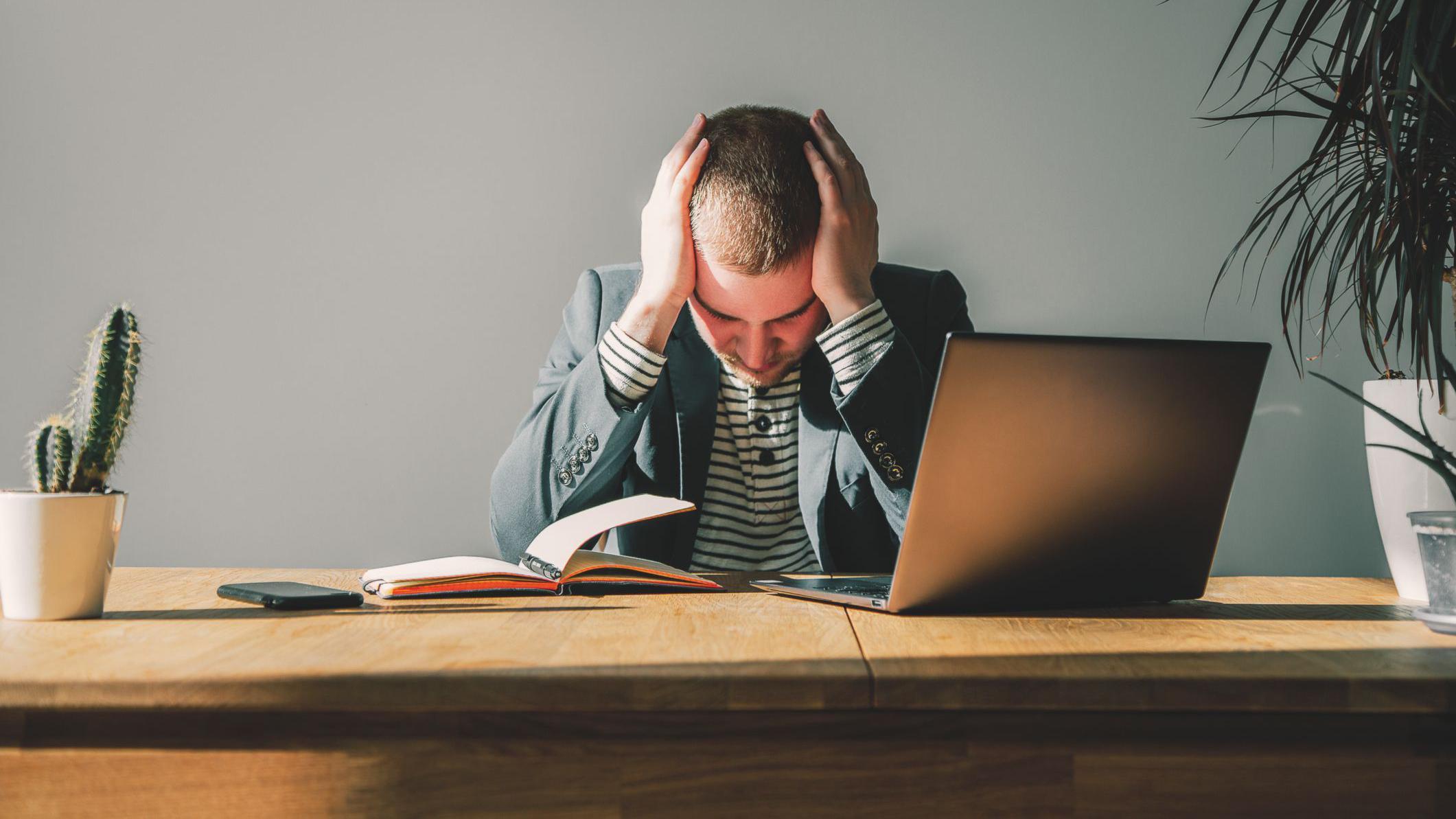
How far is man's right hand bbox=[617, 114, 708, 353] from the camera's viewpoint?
1.39m

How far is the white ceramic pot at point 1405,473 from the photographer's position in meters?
1.04

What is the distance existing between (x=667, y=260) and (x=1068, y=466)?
2.37ft

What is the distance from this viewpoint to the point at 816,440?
1.56 meters

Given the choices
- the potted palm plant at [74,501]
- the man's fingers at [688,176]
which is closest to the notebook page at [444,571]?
the potted palm plant at [74,501]

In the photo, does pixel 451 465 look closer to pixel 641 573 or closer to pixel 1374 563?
pixel 641 573

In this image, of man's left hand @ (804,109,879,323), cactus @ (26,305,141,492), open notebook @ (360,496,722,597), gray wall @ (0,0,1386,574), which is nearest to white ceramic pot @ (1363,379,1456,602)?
man's left hand @ (804,109,879,323)

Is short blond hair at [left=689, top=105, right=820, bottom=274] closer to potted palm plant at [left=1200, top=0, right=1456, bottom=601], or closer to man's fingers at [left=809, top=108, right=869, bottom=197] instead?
man's fingers at [left=809, top=108, right=869, bottom=197]

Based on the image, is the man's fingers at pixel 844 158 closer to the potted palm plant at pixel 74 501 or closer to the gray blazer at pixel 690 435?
the gray blazer at pixel 690 435

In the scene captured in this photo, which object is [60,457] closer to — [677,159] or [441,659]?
[441,659]

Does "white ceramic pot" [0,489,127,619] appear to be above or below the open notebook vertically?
above

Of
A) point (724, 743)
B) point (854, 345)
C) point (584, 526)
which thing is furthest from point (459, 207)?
point (724, 743)

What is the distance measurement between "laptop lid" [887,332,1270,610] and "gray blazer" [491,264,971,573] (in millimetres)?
394

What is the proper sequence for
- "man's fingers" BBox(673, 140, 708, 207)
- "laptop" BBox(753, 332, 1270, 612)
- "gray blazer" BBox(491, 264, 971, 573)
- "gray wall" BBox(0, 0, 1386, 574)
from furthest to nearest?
1. "gray wall" BBox(0, 0, 1386, 574)
2. "man's fingers" BBox(673, 140, 708, 207)
3. "gray blazer" BBox(491, 264, 971, 573)
4. "laptop" BBox(753, 332, 1270, 612)

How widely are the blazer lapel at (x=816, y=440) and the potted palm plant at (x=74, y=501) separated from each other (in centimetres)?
95
